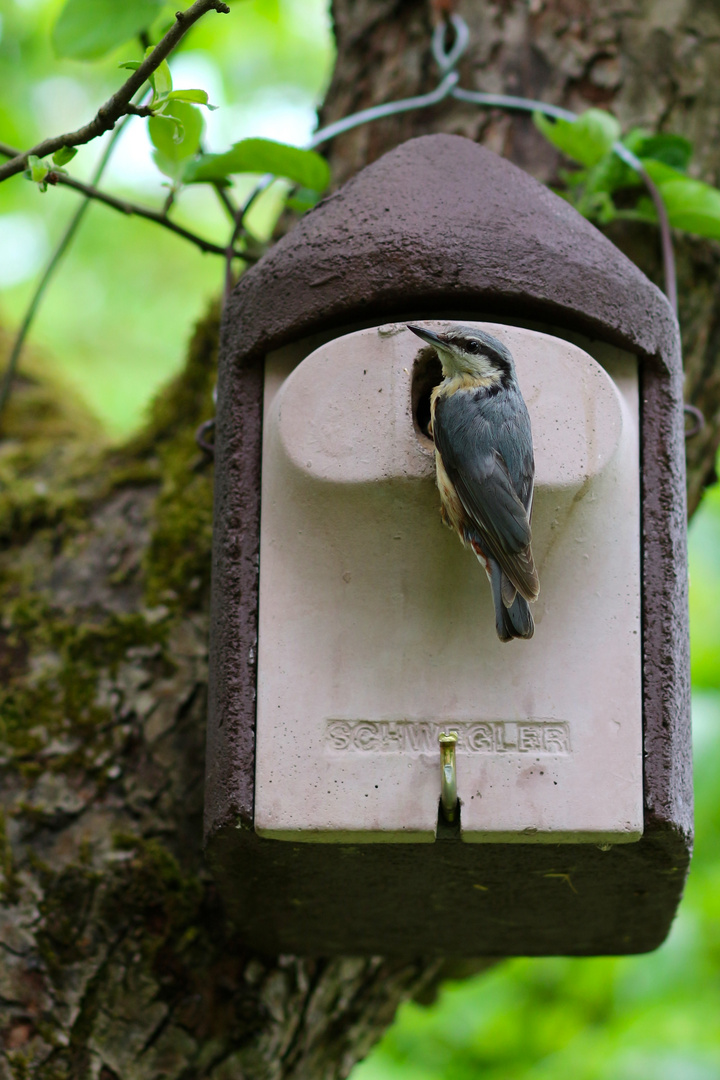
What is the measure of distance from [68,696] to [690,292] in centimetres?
165

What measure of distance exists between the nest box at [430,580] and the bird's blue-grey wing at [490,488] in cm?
5

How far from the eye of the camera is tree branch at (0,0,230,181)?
1.29m

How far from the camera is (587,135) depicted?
2191 mm

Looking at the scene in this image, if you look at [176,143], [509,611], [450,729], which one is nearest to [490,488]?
[509,611]

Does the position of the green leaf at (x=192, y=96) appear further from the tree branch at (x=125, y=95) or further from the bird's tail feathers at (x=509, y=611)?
the bird's tail feathers at (x=509, y=611)

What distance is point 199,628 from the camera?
2.32 metres

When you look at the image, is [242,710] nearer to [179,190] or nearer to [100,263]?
[179,190]

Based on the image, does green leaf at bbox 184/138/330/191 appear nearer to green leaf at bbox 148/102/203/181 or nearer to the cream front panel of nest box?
green leaf at bbox 148/102/203/181

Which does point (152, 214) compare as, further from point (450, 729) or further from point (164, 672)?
point (450, 729)

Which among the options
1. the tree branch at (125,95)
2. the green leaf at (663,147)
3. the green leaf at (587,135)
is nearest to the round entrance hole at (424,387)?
the tree branch at (125,95)

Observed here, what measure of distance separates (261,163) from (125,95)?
0.79 meters

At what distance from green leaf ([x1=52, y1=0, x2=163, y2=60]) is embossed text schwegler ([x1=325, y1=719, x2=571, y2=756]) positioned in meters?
1.63

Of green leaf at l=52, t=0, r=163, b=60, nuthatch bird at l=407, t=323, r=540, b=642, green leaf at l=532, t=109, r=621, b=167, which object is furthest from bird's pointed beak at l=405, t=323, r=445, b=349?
green leaf at l=52, t=0, r=163, b=60

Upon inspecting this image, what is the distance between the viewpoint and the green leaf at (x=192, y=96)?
142cm
